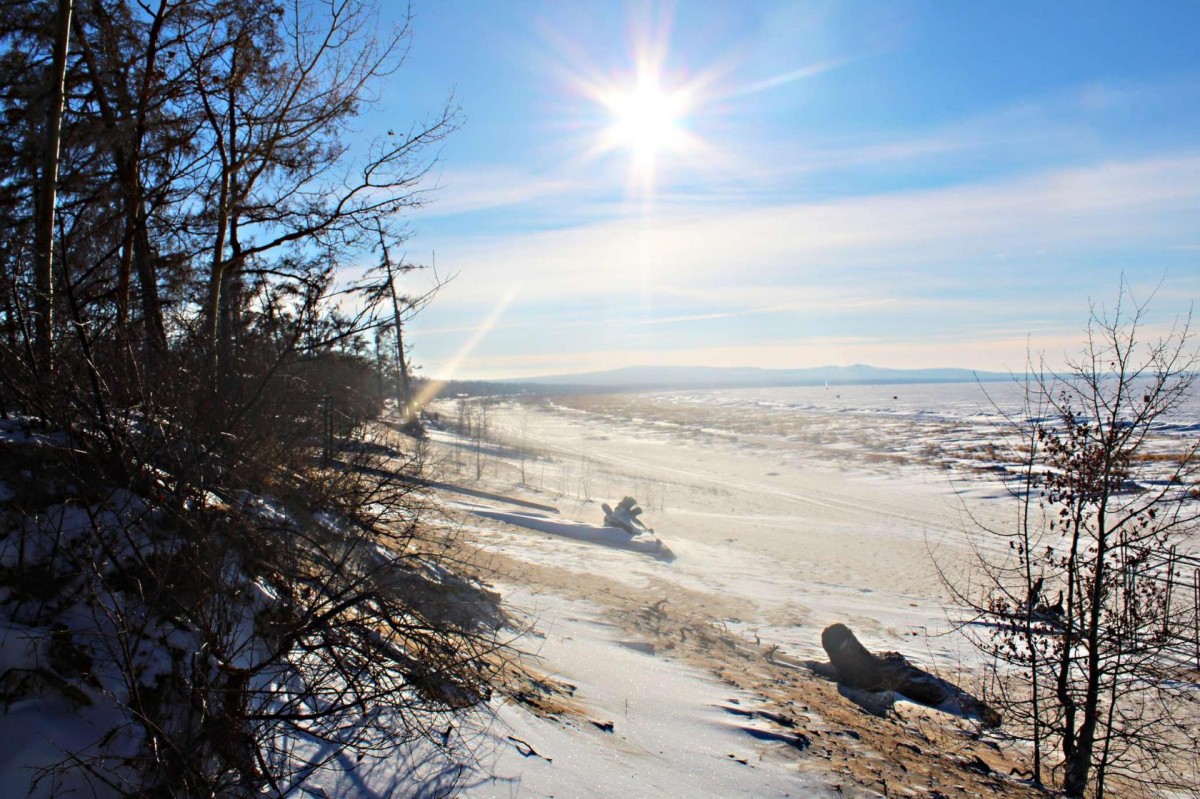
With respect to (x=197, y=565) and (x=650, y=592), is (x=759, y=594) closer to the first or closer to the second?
(x=650, y=592)

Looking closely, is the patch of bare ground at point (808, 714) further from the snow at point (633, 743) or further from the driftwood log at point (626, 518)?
the driftwood log at point (626, 518)

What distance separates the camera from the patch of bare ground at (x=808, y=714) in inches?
225

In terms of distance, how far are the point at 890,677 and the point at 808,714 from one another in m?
2.47

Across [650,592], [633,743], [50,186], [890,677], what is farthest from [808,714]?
[50,186]

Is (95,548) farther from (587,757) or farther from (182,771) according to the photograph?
(587,757)

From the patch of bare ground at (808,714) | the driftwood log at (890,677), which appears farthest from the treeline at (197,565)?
the driftwood log at (890,677)

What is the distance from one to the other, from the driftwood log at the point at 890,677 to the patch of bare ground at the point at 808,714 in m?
0.33

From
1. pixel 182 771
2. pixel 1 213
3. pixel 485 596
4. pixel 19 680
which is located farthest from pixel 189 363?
pixel 1 213

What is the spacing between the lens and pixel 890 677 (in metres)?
9.04

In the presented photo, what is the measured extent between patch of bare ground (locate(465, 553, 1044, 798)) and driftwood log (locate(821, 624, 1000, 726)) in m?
0.33

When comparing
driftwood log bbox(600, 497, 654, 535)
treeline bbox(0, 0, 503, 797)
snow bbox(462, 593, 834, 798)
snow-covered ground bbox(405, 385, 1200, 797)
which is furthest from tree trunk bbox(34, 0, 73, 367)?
driftwood log bbox(600, 497, 654, 535)

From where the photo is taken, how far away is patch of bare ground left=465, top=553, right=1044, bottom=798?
18.7ft

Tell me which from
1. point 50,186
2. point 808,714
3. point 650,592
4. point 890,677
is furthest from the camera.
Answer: point 650,592

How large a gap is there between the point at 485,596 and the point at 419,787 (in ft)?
11.5
